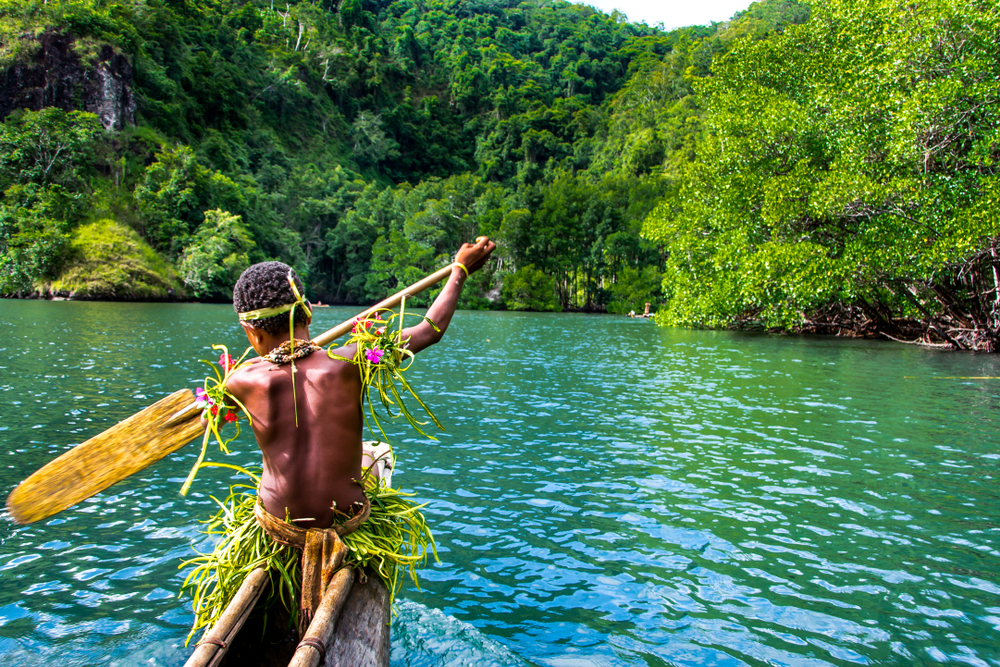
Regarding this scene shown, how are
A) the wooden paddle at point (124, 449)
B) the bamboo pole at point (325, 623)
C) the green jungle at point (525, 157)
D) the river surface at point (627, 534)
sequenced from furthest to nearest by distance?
1. the green jungle at point (525, 157)
2. the river surface at point (627, 534)
3. the wooden paddle at point (124, 449)
4. the bamboo pole at point (325, 623)

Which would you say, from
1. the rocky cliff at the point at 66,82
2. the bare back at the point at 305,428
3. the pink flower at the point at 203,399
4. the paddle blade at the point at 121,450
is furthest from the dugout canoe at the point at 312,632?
the rocky cliff at the point at 66,82

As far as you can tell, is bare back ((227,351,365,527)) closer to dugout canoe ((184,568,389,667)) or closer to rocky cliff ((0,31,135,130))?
dugout canoe ((184,568,389,667))

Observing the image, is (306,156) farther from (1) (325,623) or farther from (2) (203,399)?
(1) (325,623)

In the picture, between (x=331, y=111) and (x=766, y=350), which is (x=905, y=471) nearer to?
(x=766, y=350)

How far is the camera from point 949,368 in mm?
16281

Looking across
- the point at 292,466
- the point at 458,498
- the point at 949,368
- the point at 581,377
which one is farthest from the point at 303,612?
the point at 949,368

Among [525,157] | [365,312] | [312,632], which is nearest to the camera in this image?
[312,632]

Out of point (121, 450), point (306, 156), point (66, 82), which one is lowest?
point (121, 450)

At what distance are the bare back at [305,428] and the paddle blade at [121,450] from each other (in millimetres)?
788

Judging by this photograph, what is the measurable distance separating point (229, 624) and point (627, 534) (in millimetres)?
3649

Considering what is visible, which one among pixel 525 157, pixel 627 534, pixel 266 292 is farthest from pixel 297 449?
pixel 525 157

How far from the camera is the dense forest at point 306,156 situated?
168ft

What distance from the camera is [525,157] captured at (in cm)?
9762

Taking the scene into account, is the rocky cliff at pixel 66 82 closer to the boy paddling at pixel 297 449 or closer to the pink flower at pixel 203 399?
the pink flower at pixel 203 399
